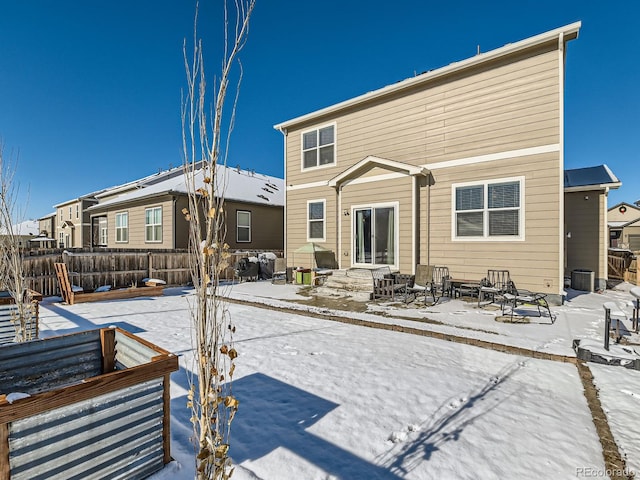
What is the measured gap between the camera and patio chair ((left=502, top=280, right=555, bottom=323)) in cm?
631

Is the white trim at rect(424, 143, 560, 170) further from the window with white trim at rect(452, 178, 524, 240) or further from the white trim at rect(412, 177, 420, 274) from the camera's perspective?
the white trim at rect(412, 177, 420, 274)

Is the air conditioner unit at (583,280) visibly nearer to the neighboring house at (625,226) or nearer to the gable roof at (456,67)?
the gable roof at (456,67)

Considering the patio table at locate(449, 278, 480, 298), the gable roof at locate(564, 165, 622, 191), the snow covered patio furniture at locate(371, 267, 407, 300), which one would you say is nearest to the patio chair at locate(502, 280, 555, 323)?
the patio table at locate(449, 278, 480, 298)

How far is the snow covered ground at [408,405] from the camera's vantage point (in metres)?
2.21

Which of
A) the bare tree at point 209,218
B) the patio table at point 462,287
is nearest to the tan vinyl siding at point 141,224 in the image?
the patio table at point 462,287

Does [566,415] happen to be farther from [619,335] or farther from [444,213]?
[444,213]

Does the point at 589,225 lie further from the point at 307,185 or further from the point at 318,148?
the point at 307,185

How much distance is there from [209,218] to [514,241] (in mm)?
8525

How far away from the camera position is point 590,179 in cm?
1102

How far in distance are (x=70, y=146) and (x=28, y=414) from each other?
22.0 meters

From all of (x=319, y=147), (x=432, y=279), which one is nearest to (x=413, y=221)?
(x=432, y=279)

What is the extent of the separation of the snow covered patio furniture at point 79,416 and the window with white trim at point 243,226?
13887 mm

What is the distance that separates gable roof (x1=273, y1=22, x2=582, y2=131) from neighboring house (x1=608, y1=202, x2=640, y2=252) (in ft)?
90.1

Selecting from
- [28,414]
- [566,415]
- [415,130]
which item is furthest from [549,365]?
[415,130]
